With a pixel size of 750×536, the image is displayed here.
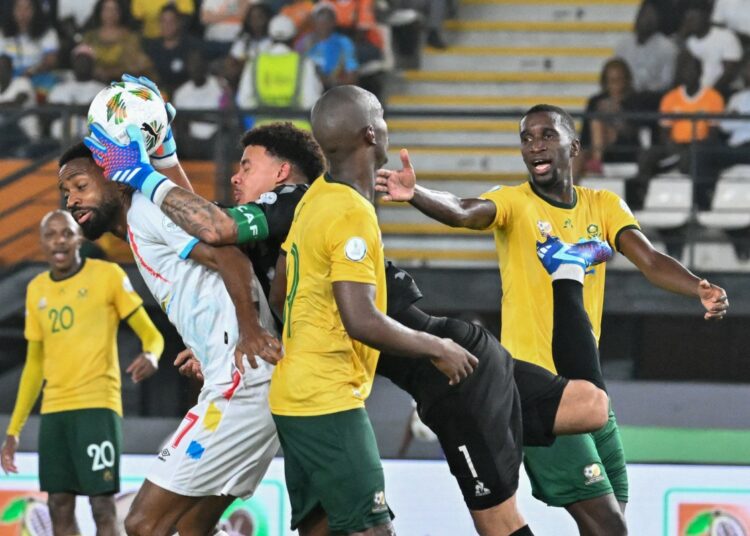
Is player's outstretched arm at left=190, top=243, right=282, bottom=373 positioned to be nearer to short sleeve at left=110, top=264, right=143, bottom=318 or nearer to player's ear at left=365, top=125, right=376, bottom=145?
player's ear at left=365, top=125, right=376, bottom=145

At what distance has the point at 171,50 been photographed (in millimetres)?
11586

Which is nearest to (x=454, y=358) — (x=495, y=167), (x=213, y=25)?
(x=495, y=167)

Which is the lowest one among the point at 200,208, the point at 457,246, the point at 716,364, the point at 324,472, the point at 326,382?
the point at 716,364

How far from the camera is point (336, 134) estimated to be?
4.37m

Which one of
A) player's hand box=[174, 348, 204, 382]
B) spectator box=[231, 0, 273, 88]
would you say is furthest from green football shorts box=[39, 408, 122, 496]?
spectator box=[231, 0, 273, 88]

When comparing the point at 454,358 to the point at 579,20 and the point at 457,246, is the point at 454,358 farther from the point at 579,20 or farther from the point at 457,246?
the point at 579,20

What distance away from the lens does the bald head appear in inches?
172

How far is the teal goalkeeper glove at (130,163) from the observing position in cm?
466

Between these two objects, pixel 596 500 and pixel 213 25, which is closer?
pixel 596 500

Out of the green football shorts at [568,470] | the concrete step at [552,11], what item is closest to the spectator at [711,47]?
the concrete step at [552,11]

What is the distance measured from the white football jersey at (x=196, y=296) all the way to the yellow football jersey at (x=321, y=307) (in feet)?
1.41

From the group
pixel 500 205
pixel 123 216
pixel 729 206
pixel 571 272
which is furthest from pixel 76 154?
pixel 729 206

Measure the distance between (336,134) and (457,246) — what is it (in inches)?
229

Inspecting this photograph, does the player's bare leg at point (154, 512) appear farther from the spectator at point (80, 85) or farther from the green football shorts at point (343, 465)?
the spectator at point (80, 85)
